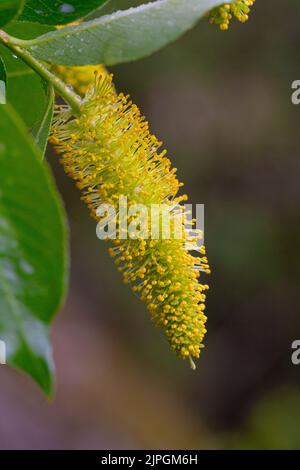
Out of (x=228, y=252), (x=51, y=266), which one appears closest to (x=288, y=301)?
(x=228, y=252)

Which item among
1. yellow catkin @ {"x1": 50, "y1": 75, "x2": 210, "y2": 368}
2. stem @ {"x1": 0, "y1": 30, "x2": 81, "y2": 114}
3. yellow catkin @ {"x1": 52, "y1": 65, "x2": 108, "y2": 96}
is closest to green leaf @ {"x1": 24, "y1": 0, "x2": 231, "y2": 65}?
stem @ {"x1": 0, "y1": 30, "x2": 81, "y2": 114}

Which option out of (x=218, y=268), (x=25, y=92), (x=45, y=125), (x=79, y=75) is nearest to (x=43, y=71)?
(x=45, y=125)

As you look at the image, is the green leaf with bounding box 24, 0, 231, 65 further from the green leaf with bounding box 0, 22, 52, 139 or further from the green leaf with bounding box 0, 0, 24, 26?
the green leaf with bounding box 0, 22, 52, 139

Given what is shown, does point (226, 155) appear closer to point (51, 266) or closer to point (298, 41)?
point (298, 41)

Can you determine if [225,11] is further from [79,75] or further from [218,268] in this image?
[218,268]

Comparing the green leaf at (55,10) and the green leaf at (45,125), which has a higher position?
the green leaf at (55,10)

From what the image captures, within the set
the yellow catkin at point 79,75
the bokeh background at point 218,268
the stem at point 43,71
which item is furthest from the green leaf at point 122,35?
the bokeh background at point 218,268

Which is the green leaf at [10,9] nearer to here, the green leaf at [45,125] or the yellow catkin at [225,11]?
the green leaf at [45,125]
